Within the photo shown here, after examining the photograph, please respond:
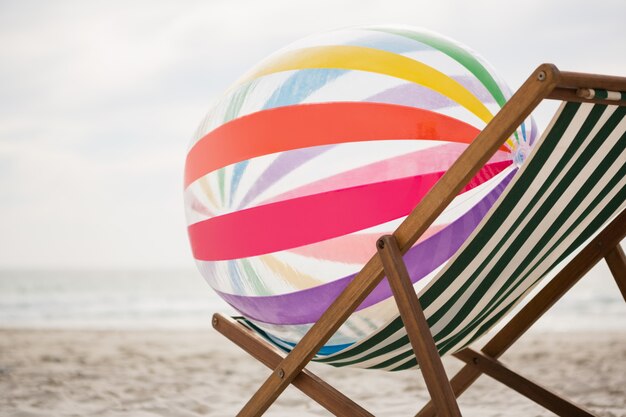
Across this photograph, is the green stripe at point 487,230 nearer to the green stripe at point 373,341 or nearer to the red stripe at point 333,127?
the green stripe at point 373,341

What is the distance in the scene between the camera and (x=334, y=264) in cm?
205

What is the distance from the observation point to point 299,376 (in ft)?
7.86

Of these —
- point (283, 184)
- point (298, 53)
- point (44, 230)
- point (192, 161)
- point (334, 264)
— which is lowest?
point (334, 264)

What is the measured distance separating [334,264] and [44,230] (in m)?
47.5

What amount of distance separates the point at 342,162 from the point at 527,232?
54 cm

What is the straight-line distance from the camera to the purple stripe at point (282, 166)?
2.05 m

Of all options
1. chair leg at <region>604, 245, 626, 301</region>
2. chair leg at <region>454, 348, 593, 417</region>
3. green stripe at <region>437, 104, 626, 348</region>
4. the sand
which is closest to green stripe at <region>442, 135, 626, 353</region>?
green stripe at <region>437, 104, 626, 348</region>

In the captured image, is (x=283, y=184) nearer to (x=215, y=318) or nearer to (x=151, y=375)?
(x=215, y=318)

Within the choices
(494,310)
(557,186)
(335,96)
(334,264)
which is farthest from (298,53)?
(494,310)

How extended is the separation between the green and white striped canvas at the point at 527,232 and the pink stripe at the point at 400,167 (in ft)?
0.65

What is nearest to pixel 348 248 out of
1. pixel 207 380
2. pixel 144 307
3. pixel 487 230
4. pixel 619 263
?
pixel 487 230

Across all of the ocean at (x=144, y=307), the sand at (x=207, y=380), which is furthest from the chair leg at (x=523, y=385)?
the ocean at (x=144, y=307)

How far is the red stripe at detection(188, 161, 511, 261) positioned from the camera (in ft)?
6.50

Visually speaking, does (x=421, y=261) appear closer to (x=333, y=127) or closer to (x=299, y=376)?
(x=333, y=127)
